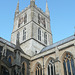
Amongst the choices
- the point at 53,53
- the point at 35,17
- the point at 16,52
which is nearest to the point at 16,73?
the point at 16,52

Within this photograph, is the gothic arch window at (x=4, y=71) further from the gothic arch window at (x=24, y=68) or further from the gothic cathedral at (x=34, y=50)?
the gothic arch window at (x=24, y=68)

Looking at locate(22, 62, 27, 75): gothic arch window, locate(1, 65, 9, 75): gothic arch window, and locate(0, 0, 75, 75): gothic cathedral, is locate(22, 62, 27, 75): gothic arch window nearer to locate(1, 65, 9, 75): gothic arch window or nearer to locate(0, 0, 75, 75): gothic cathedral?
locate(0, 0, 75, 75): gothic cathedral

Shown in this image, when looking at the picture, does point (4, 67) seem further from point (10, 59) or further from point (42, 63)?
point (42, 63)

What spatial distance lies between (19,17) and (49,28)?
27.8ft

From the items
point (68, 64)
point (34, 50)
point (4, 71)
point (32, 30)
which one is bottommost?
point (4, 71)


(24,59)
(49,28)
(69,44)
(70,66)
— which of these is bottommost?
(70,66)

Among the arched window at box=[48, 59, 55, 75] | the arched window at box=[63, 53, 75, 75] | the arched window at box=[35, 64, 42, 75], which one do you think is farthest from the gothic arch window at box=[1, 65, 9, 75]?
the arched window at box=[63, 53, 75, 75]

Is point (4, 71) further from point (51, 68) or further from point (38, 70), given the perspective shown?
point (51, 68)

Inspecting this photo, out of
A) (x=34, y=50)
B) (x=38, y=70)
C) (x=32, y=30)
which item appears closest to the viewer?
(x=38, y=70)

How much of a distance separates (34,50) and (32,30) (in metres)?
4.81

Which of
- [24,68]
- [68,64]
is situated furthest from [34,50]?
[68,64]

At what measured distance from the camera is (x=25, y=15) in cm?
3744

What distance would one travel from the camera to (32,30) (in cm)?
3238

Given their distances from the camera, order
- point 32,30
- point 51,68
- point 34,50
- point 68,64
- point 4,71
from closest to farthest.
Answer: point 4,71, point 68,64, point 51,68, point 34,50, point 32,30
